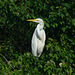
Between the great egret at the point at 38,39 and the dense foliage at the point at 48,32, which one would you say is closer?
the great egret at the point at 38,39

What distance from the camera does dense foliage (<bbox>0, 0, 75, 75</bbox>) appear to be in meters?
2.18

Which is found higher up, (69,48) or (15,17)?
(15,17)

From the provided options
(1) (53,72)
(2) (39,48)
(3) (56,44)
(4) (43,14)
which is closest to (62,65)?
(1) (53,72)

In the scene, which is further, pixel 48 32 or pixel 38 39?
pixel 48 32

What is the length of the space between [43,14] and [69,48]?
25.4 inches

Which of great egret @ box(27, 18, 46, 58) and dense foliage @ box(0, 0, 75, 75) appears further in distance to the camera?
dense foliage @ box(0, 0, 75, 75)

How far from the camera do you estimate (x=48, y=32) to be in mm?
2496

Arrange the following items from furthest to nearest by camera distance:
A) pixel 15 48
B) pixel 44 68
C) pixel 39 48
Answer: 1. pixel 15 48
2. pixel 44 68
3. pixel 39 48

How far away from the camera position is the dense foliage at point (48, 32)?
2182 mm

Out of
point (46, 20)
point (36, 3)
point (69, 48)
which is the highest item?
point (36, 3)

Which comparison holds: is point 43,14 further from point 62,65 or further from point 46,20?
point 62,65

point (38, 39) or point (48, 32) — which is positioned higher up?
point (38, 39)

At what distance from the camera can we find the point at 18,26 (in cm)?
260

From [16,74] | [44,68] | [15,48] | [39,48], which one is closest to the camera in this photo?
[39,48]
